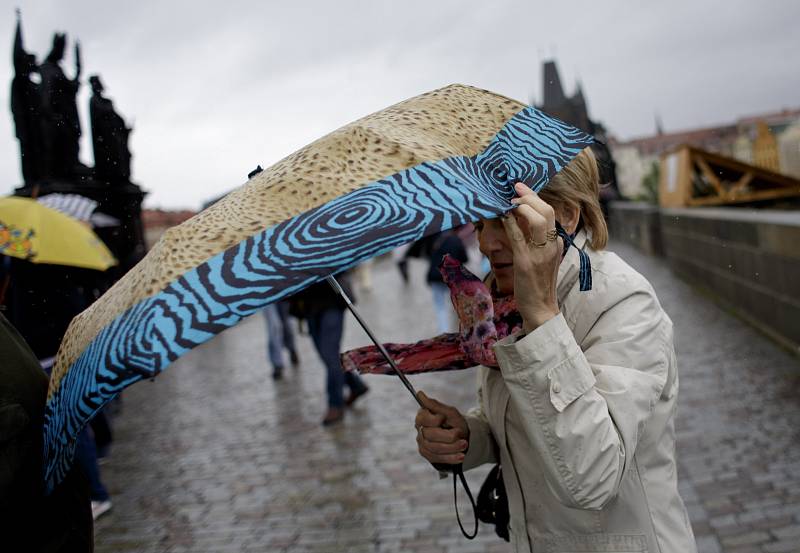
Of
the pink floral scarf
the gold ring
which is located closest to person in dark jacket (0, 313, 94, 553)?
the pink floral scarf

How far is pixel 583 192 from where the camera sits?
6.89 ft

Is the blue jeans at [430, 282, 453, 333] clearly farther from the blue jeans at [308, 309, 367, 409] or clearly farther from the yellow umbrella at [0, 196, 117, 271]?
the yellow umbrella at [0, 196, 117, 271]

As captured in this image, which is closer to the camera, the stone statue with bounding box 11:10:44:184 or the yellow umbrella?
the yellow umbrella

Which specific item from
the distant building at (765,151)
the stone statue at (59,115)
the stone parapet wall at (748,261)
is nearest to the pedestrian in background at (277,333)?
the stone statue at (59,115)

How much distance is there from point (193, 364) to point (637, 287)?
437 inches

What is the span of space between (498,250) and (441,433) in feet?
1.88

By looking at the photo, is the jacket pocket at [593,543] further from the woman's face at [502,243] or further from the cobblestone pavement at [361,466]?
the cobblestone pavement at [361,466]

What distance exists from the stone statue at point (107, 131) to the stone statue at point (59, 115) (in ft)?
0.95

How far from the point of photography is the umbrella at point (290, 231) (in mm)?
1388

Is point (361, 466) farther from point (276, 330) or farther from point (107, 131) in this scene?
point (107, 131)

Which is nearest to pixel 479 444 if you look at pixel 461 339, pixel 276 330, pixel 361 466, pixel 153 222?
pixel 461 339

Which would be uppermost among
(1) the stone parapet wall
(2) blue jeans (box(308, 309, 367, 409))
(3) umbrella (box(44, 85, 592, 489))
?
(3) umbrella (box(44, 85, 592, 489))

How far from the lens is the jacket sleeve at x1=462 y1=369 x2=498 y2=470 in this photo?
2311 millimetres

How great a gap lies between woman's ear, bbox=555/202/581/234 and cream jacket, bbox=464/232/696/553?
4cm
